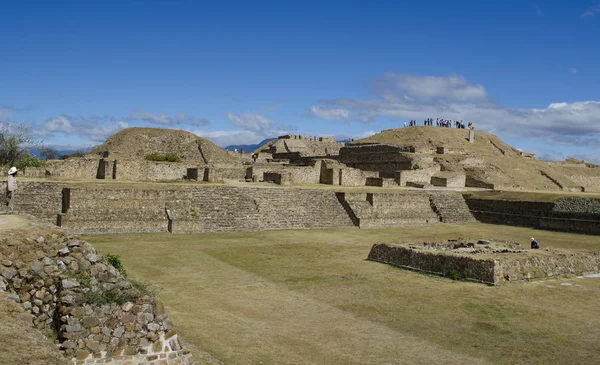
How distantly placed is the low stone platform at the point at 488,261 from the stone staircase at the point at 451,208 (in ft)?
43.9

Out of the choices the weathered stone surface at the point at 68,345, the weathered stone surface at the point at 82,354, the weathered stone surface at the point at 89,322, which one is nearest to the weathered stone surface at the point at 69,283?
the weathered stone surface at the point at 89,322

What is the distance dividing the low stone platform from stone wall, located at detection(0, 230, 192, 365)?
379 inches

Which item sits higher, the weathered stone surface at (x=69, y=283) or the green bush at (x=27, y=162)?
the green bush at (x=27, y=162)

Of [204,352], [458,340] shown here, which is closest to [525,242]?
[458,340]

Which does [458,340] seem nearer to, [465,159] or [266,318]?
[266,318]

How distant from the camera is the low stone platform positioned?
14.4 m

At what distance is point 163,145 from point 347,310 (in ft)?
122

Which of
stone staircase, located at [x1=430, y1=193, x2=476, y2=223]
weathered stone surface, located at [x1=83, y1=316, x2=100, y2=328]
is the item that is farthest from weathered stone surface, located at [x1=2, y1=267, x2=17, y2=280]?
stone staircase, located at [x1=430, y1=193, x2=476, y2=223]

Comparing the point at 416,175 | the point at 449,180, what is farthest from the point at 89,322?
the point at 449,180

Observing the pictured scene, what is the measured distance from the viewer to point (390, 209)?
29.2m

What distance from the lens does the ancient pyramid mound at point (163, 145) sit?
145 ft

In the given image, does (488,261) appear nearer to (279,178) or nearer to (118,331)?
(118,331)

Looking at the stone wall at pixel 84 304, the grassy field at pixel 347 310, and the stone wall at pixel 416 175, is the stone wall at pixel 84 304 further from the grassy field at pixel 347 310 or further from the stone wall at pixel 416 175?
the stone wall at pixel 416 175

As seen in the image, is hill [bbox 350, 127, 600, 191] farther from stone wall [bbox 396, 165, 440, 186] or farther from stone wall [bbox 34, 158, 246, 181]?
stone wall [bbox 34, 158, 246, 181]
